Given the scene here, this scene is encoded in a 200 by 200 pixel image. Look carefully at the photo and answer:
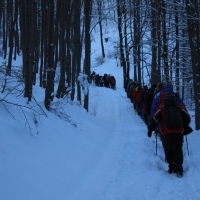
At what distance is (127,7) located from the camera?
25984 millimetres

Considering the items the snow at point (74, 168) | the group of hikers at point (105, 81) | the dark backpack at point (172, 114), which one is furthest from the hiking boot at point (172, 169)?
the group of hikers at point (105, 81)

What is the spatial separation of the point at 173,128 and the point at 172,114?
0.29 m

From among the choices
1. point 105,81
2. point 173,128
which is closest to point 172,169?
point 173,128

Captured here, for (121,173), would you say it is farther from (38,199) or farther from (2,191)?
(2,191)


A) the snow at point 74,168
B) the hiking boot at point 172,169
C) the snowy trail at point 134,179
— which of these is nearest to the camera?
the snow at point 74,168

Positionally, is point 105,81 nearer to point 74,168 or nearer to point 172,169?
point 172,169

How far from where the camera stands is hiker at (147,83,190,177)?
5.74 metres

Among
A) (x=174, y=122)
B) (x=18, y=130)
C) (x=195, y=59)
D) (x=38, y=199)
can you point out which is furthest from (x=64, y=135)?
(x=195, y=59)

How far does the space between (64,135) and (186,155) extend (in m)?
3.07

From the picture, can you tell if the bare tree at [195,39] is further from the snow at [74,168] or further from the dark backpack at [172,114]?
the dark backpack at [172,114]

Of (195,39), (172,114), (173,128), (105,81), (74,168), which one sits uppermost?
(195,39)

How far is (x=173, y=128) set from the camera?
5.82 meters

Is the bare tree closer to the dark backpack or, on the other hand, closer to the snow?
the snow

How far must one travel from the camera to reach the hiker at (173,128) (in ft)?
18.8
